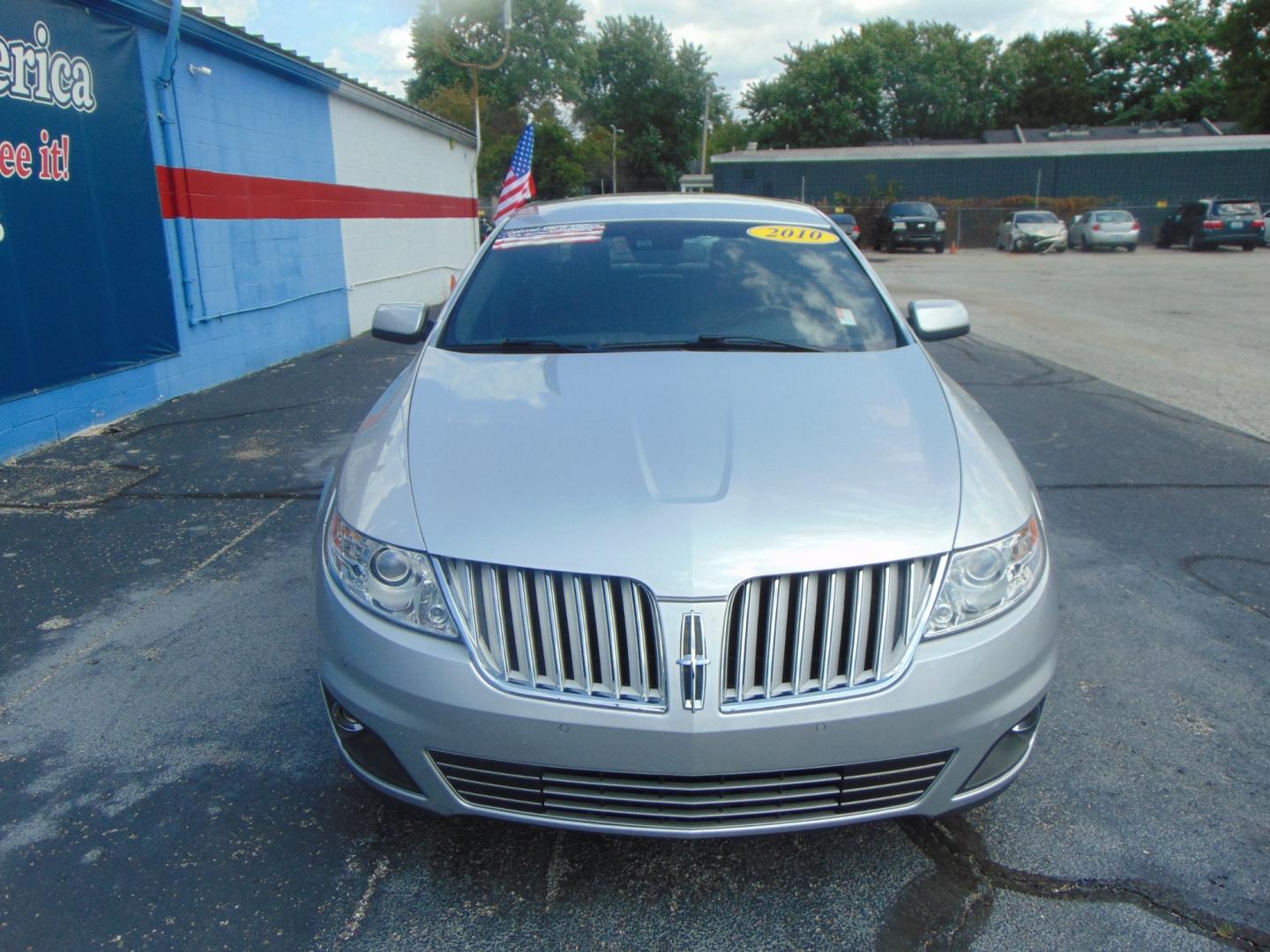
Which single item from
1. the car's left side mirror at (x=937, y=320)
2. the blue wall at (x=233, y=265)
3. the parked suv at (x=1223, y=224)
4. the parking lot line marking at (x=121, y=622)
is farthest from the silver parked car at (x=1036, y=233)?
the parking lot line marking at (x=121, y=622)

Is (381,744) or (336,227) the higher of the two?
(336,227)

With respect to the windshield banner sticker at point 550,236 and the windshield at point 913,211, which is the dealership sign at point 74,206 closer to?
the windshield banner sticker at point 550,236

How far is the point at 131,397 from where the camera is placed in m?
7.61

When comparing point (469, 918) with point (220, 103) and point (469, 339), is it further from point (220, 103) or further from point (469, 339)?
point (220, 103)

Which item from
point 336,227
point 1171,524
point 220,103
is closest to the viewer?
point 1171,524

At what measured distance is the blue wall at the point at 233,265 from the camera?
7156 millimetres

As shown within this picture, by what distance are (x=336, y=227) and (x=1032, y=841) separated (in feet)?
37.6

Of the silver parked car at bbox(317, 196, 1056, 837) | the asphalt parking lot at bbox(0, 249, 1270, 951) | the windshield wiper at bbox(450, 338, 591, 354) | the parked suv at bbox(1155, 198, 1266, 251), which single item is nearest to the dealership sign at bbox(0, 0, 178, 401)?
the asphalt parking lot at bbox(0, 249, 1270, 951)

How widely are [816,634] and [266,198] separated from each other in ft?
31.7

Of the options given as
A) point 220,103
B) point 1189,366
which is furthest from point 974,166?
point 220,103

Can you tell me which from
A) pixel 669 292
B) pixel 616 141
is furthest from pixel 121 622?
pixel 616 141

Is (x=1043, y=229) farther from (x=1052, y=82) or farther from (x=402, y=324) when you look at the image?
(x=1052, y=82)

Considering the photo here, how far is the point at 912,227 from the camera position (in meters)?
31.1

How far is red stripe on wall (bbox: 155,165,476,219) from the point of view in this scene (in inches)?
327
